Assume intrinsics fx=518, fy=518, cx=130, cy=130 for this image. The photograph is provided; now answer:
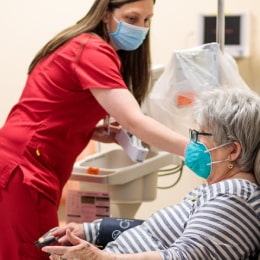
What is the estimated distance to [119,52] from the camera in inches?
79.0

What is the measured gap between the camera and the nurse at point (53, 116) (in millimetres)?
1667

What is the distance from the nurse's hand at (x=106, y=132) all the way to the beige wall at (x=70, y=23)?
1039mm

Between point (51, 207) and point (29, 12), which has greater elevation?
point (29, 12)

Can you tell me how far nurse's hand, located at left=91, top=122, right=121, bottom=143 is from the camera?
2062 mm

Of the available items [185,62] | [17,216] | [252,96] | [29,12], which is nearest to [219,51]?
[185,62]

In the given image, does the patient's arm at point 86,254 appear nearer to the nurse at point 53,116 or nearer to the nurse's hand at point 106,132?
the nurse at point 53,116

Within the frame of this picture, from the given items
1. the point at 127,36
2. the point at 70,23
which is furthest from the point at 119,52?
the point at 70,23

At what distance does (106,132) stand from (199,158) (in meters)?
0.69

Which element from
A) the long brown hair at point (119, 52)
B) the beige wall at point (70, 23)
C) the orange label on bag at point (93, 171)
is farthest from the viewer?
the beige wall at point (70, 23)

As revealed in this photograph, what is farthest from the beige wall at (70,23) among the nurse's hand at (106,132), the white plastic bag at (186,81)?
the nurse's hand at (106,132)

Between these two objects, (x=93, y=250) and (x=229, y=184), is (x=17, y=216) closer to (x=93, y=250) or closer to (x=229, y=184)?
(x=93, y=250)

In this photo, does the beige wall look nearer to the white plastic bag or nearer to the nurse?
the white plastic bag

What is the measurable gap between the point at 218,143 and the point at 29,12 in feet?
6.98

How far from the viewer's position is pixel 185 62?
212cm
